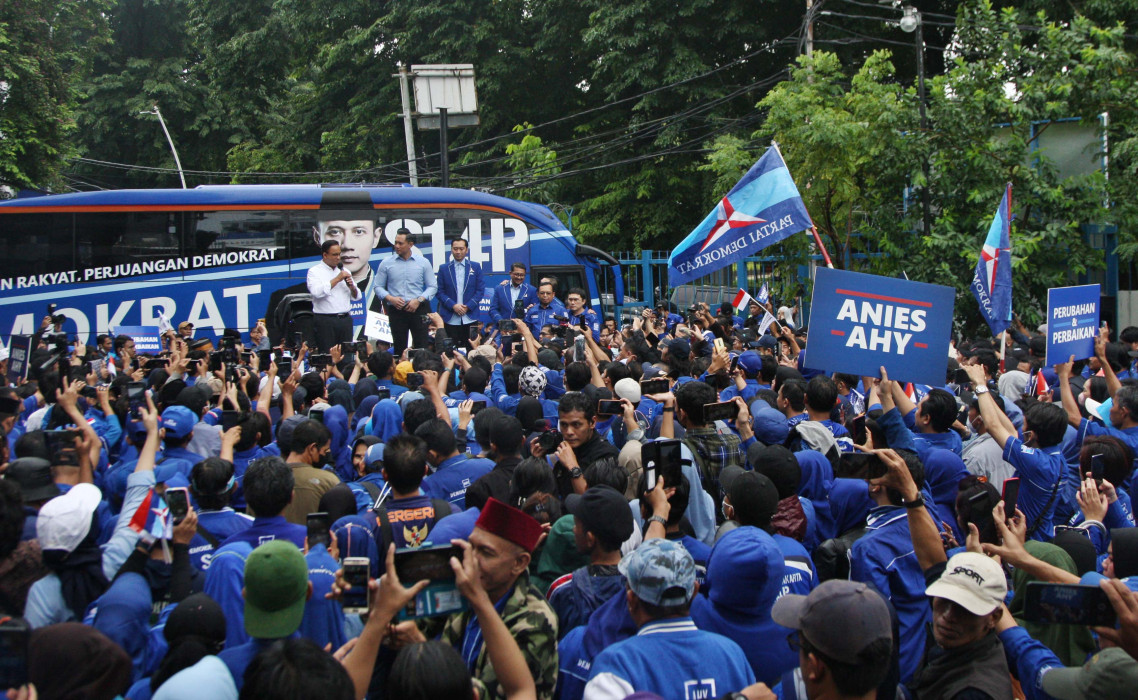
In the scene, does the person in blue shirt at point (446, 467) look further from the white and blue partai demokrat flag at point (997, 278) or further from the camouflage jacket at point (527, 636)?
the white and blue partai demokrat flag at point (997, 278)

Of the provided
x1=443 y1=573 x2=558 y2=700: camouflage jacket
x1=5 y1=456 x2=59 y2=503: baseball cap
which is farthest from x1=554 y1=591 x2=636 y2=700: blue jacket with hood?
x1=5 y1=456 x2=59 y2=503: baseball cap

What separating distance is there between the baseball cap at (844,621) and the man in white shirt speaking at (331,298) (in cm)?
1072

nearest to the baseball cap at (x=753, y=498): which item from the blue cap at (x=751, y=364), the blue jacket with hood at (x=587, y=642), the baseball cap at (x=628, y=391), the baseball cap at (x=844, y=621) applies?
the blue jacket with hood at (x=587, y=642)

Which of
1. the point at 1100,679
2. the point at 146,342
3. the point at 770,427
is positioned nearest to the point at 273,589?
the point at 1100,679

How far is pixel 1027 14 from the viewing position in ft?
71.6

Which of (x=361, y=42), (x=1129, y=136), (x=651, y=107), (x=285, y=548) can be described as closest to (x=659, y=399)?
(x=285, y=548)

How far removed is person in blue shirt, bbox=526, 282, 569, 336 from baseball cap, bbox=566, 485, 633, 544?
9.24 m

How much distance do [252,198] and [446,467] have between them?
39.9ft

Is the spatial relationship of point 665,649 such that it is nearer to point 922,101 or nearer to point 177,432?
point 177,432

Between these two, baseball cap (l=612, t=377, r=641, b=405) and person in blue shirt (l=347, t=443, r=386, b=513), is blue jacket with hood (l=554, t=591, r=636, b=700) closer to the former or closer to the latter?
person in blue shirt (l=347, t=443, r=386, b=513)

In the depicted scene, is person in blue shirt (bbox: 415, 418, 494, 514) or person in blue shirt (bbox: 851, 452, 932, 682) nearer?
person in blue shirt (bbox: 851, 452, 932, 682)

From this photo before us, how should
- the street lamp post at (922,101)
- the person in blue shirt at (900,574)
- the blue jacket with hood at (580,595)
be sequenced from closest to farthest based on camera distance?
the blue jacket with hood at (580,595) < the person in blue shirt at (900,574) < the street lamp post at (922,101)

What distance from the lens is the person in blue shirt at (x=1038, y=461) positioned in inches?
204

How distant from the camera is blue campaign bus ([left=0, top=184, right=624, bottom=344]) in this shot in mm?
15133
